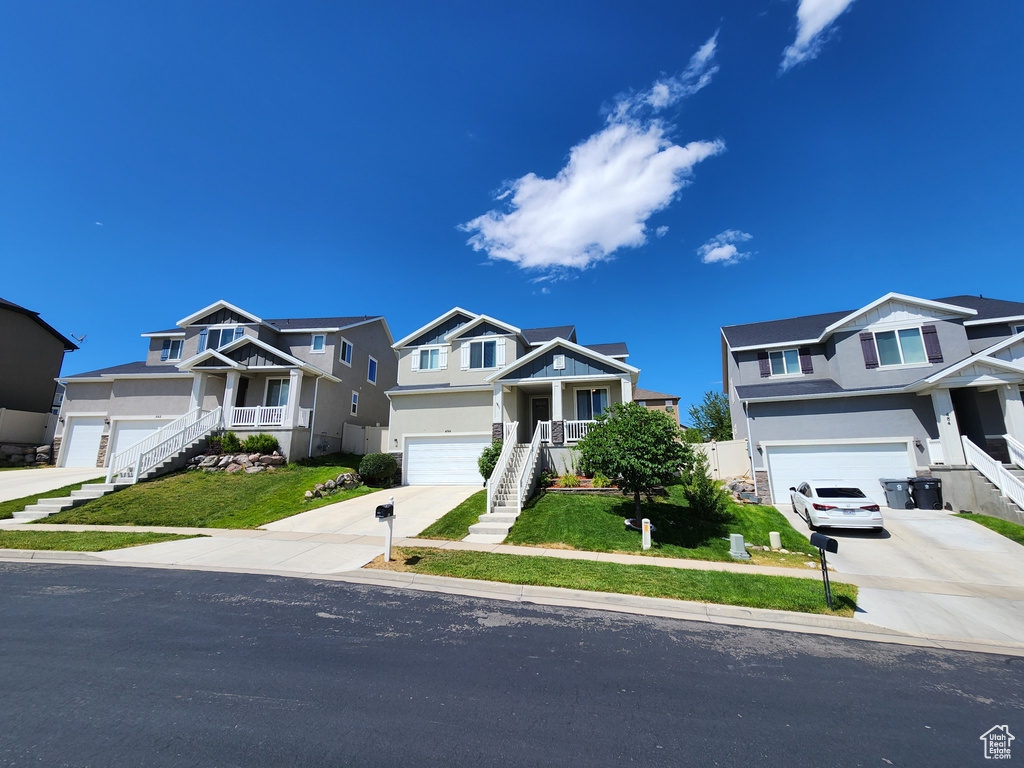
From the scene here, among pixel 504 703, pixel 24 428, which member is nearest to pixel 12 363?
pixel 24 428

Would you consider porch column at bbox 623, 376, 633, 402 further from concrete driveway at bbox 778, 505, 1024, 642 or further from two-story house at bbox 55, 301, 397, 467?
two-story house at bbox 55, 301, 397, 467

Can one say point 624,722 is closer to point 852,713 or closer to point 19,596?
point 852,713

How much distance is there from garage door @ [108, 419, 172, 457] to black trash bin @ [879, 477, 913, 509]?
3270 centimetres

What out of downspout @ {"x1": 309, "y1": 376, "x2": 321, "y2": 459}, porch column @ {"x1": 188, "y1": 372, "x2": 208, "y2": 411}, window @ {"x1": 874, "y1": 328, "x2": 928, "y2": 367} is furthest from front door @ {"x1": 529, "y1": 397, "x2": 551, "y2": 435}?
porch column @ {"x1": 188, "y1": 372, "x2": 208, "y2": 411}

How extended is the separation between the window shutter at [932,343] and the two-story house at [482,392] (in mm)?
11647

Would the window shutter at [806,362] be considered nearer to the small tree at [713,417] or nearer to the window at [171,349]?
the small tree at [713,417]

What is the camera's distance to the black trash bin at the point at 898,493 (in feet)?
50.0

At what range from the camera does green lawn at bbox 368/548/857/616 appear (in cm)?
703

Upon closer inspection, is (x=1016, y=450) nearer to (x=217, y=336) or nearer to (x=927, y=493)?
(x=927, y=493)

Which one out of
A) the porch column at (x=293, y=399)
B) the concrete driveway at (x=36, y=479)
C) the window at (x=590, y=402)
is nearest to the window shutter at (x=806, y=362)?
the window at (x=590, y=402)

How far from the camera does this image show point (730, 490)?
18156 millimetres

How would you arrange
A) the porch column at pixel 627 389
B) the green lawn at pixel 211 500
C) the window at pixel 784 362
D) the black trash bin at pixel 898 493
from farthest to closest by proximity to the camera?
the window at pixel 784 362
the porch column at pixel 627 389
the black trash bin at pixel 898 493
the green lawn at pixel 211 500

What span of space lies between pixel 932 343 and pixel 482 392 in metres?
19.3

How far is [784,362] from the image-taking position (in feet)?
68.0
